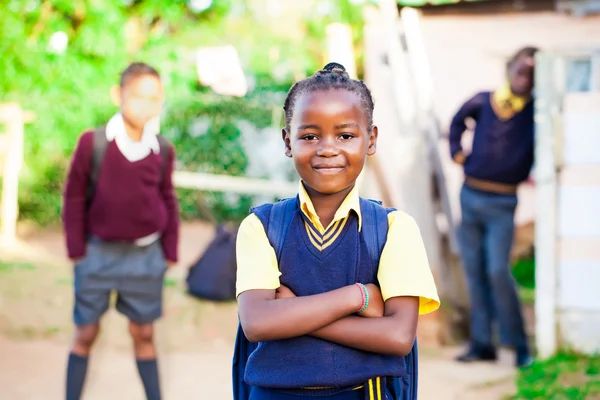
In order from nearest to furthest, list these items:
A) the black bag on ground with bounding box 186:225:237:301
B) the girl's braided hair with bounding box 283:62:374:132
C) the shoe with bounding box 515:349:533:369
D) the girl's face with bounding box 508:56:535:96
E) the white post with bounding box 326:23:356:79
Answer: the girl's braided hair with bounding box 283:62:374:132 < the girl's face with bounding box 508:56:535:96 < the shoe with bounding box 515:349:533:369 < the black bag on ground with bounding box 186:225:237:301 < the white post with bounding box 326:23:356:79

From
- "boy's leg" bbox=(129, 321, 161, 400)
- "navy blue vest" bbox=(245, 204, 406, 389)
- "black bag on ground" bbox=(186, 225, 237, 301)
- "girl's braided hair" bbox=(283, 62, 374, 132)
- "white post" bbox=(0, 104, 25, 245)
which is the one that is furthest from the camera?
"white post" bbox=(0, 104, 25, 245)

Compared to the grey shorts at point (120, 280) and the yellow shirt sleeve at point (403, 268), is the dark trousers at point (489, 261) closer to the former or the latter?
the grey shorts at point (120, 280)

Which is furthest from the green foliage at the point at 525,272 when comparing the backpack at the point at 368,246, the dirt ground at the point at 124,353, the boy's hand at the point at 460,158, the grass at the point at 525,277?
the backpack at the point at 368,246

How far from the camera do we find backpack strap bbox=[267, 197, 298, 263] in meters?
1.78

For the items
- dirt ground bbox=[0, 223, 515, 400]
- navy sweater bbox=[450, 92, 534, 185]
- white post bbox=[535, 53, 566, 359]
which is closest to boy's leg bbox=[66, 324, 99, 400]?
dirt ground bbox=[0, 223, 515, 400]

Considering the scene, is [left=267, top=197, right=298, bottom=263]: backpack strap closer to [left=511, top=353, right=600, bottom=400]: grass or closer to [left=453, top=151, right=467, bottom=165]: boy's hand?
[left=511, top=353, right=600, bottom=400]: grass

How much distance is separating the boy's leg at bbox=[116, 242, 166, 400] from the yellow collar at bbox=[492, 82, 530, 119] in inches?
93.9

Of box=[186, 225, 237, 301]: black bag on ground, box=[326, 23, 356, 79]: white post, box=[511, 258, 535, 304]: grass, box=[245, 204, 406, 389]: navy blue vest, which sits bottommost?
box=[511, 258, 535, 304]: grass

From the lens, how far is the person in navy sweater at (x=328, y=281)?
1.71 m

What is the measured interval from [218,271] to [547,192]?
249 cm

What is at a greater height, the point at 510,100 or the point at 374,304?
the point at 510,100

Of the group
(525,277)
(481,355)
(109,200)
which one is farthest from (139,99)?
(525,277)

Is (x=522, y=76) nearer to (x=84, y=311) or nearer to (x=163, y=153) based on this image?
(x=163, y=153)

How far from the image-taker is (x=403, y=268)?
177 cm
